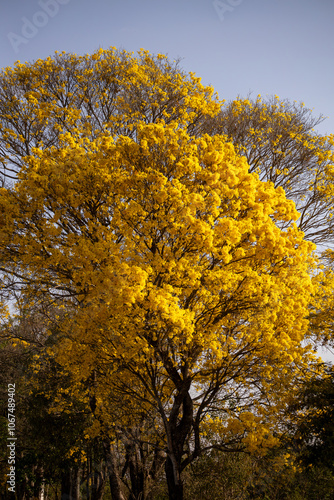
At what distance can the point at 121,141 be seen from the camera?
7.70 metres

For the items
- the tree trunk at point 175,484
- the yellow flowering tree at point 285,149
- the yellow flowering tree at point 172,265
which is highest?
the yellow flowering tree at point 285,149

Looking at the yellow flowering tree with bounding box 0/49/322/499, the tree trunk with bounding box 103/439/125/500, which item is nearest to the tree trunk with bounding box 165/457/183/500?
the yellow flowering tree with bounding box 0/49/322/499

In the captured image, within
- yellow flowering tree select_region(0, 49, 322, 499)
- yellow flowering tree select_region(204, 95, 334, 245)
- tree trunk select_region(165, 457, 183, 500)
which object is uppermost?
yellow flowering tree select_region(204, 95, 334, 245)

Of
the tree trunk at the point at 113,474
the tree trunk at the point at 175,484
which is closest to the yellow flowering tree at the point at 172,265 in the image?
the tree trunk at the point at 175,484

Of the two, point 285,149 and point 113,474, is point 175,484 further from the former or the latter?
point 285,149

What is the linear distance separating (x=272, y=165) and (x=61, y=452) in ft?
40.4

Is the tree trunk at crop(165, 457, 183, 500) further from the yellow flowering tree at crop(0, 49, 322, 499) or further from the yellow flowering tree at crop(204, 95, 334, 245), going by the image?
the yellow flowering tree at crop(204, 95, 334, 245)

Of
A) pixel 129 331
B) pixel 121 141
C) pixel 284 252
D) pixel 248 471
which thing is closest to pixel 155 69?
pixel 121 141

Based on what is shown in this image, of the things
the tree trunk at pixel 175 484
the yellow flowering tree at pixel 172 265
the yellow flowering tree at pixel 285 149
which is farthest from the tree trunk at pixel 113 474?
the yellow flowering tree at pixel 285 149

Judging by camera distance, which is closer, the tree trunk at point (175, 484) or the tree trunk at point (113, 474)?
the tree trunk at point (175, 484)

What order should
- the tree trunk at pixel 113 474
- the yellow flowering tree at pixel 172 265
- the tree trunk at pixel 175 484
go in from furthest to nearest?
the tree trunk at pixel 113 474 < the tree trunk at pixel 175 484 < the yellow flowering tree at pixel 172 265

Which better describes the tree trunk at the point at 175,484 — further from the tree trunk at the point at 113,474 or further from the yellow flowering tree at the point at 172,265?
the tree trunk at the point at 113,474

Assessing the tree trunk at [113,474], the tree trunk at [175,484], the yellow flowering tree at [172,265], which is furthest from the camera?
the tree trunk at [113,474]

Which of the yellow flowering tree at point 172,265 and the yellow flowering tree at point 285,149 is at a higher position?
the yellow flowering tree at point 285,149
